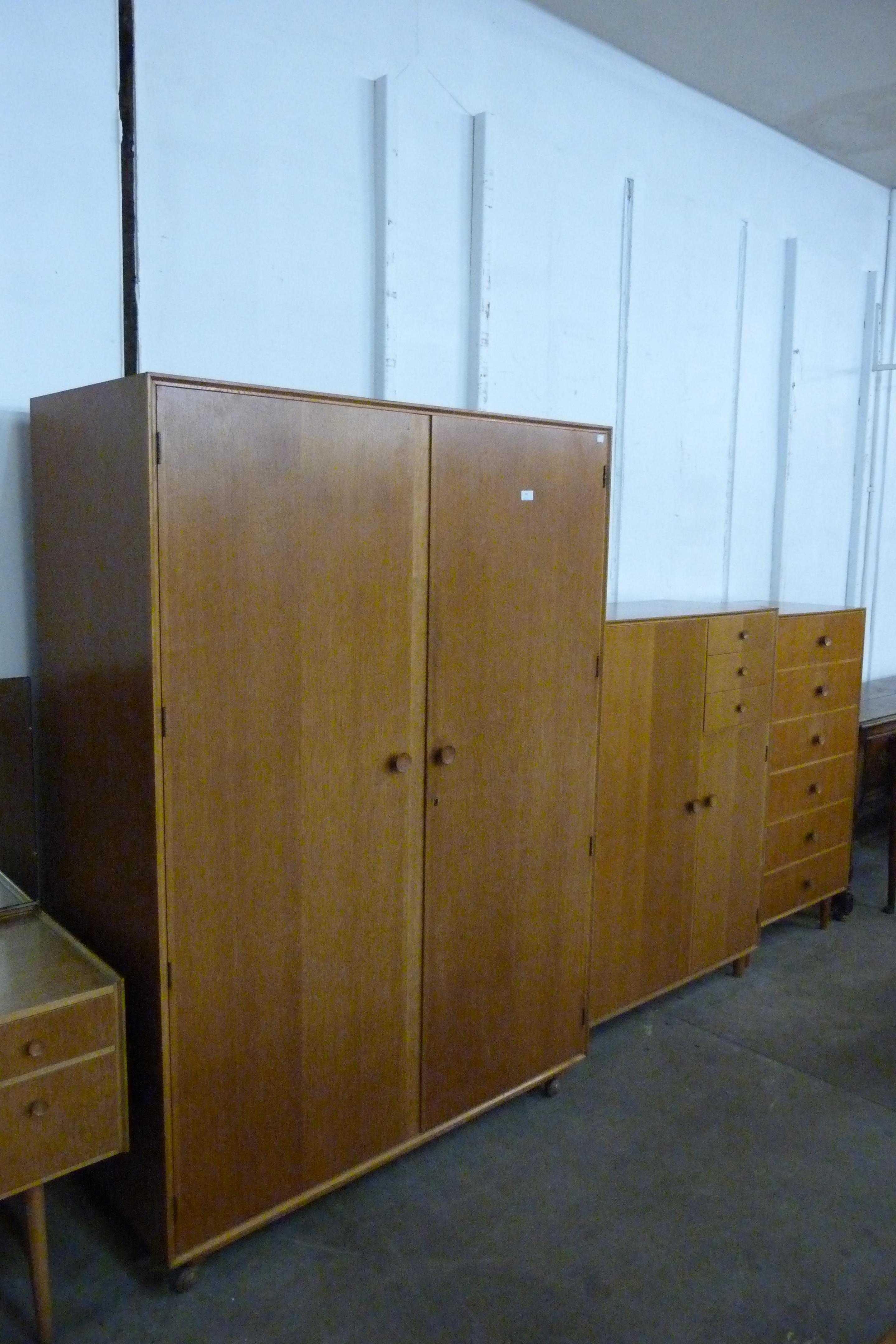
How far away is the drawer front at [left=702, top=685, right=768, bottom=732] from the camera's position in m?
3.13

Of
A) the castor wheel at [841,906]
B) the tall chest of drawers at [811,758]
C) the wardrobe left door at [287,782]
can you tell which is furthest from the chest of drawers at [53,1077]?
the castor wheel at [841,906]

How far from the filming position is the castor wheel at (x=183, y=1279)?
2002mm

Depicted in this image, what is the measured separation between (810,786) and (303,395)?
252 centimetres

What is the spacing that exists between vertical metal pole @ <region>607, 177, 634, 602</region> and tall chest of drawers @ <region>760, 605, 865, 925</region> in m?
0.58

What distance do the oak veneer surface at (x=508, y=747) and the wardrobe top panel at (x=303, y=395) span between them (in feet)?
0.08

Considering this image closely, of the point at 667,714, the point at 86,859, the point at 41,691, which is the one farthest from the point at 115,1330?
the point at 667,714

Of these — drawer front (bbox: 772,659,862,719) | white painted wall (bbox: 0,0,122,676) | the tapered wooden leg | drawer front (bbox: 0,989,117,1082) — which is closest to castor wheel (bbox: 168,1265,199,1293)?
the tapered wooden leg

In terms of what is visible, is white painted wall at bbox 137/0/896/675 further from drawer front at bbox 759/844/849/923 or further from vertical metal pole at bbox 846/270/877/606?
Answer: drawer front at bbox 759/844/849/923

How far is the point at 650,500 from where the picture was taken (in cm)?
366

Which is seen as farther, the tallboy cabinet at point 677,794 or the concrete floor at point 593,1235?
the tallboy cabinet at point 677,794

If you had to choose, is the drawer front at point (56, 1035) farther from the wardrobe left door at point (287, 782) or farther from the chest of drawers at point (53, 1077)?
the wardrobe left door at point (287, 782)

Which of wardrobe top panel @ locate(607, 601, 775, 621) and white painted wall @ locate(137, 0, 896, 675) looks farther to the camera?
wardrobe top panel @ locate(607, 601, 775, 621)

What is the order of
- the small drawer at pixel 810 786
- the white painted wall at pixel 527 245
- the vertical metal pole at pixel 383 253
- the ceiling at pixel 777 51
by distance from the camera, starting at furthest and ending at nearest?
the small drawer at pixel 810 786
the ceiling at pixel 777 51
the vertical metal pole at pixel 383 253
the white painted wall at pixel 527 245

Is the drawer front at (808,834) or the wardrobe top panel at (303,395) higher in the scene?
the wardrobe top panel at (303,395)
